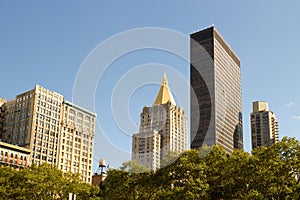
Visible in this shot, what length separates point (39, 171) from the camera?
52.2m

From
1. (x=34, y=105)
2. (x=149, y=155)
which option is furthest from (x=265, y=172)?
(x=34, y=105)

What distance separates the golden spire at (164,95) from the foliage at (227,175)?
9.89 m

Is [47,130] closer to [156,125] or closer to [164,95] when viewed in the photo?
[156,125]

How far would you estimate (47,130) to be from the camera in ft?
418

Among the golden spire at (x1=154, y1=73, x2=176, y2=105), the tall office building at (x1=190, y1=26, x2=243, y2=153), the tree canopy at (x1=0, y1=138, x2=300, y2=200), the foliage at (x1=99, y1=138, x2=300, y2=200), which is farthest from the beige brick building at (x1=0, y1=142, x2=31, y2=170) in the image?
the golden spire at (x1=154, y1=73, x2=176, y2=105)

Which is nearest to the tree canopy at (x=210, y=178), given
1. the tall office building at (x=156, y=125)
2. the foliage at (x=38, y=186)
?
the foliage at (x=38, y=186)

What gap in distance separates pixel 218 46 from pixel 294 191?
111202 mm

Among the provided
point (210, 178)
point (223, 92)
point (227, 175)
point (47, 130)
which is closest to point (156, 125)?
point (227, 175)

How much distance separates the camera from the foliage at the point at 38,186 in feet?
161

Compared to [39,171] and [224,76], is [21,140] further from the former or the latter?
[39,171]

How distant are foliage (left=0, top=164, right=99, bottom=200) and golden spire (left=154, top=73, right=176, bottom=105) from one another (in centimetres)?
3057

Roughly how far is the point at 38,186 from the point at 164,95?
3189 cm

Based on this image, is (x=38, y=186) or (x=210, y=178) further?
(x=38, y=186)

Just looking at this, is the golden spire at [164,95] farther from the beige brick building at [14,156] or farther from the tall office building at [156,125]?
the beige brick building at [14,156]
